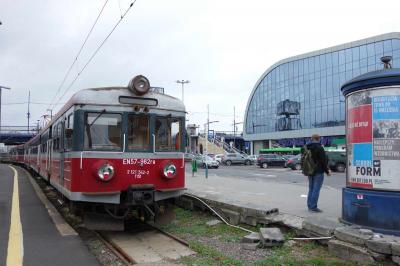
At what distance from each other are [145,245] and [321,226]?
3.24m

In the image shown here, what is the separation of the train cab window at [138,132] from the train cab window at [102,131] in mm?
233

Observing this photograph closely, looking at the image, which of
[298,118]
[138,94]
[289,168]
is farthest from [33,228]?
[298,118]

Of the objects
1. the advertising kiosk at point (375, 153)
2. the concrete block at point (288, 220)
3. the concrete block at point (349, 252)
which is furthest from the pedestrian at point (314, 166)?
the concrete block at point (349, 252)

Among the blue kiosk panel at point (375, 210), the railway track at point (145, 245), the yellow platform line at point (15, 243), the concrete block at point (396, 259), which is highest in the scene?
the blue kiosk panel at point (375, 210)

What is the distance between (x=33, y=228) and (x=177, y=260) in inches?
173

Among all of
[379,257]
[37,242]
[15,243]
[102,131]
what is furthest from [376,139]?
[15,243]

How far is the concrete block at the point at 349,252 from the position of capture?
5.96 meters

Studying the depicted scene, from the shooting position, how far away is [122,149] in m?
8.65

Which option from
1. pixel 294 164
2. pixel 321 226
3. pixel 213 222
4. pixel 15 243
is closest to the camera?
pixel 321 226

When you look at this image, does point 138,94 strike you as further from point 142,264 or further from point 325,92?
point 325,92

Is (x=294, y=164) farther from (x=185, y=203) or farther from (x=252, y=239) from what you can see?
(x=252, y=239)

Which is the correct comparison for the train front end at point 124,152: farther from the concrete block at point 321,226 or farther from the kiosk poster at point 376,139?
the kiosk poster at point 376,139

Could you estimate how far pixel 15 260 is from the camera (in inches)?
276

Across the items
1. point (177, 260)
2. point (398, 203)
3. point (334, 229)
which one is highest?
point (398, 203)
